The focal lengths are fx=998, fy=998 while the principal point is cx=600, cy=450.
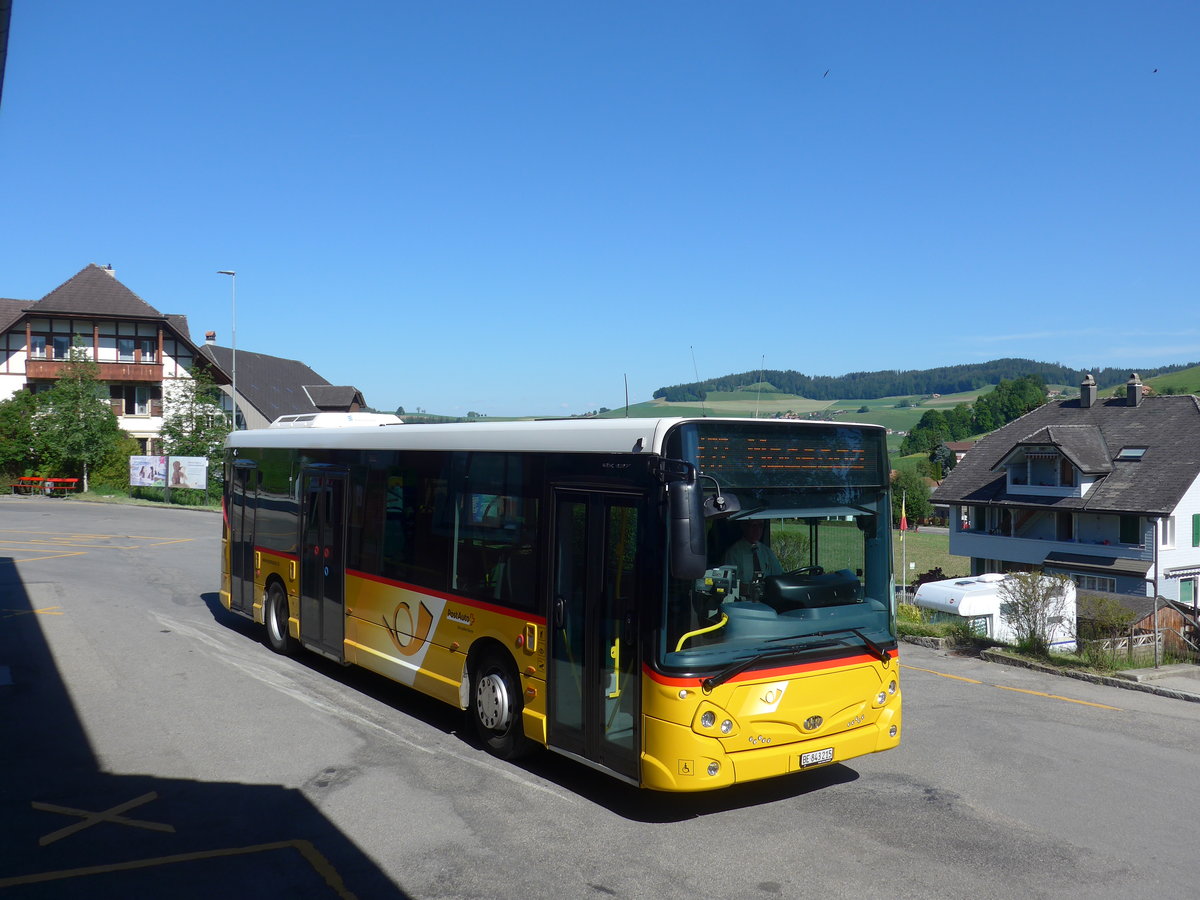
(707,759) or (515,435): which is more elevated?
(515,435)

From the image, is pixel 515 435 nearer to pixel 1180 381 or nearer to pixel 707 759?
pixel 707 759

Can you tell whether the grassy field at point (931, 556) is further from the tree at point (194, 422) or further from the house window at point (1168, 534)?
the tree at point (194, 422)

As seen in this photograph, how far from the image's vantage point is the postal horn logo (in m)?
9.70

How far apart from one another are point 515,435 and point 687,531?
2838mm

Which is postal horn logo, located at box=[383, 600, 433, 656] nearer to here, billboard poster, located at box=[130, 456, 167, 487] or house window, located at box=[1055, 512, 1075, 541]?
billboard poster, located at box=[130, 456, 167, 487]

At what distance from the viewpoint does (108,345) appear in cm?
5638

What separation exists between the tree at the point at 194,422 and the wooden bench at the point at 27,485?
19.4 feet

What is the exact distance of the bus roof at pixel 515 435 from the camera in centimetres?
720

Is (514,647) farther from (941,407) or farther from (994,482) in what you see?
(941,407)

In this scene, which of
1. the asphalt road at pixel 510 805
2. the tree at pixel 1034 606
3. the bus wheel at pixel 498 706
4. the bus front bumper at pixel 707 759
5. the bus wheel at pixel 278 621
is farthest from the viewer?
the tree at pixel 1034 606

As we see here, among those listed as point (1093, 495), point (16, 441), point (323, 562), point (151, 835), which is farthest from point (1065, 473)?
point (16, 441)

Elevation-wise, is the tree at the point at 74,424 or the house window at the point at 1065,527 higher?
the tree at the point at 74,424

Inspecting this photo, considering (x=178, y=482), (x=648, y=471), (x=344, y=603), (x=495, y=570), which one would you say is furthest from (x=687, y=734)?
(x=178, y=482)

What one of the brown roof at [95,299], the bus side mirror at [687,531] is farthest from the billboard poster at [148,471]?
the bus side mirror at [687,531]
